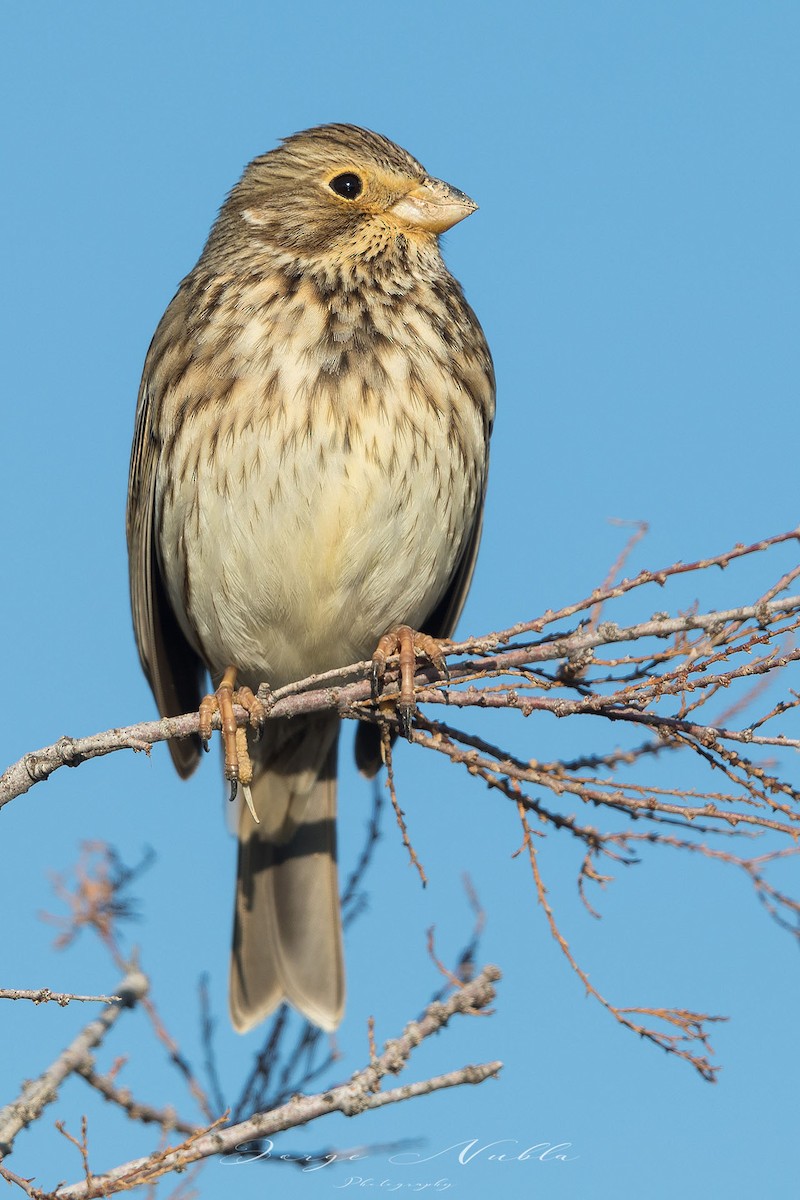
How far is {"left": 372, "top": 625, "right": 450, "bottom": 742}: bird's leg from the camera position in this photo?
13.4 feet

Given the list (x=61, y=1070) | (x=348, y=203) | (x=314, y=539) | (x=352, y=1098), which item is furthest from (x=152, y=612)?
(x=352, y=1098)

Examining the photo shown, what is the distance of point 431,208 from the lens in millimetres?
5145

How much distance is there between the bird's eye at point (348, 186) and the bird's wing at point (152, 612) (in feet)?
3.03

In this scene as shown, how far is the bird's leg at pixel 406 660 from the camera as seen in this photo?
13.4ft

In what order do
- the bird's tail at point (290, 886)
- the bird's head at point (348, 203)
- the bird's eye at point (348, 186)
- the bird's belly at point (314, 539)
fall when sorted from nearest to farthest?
the bird's belly at point (314, 539)
the bird's head at point (348, 203)
the bird's eye at point (348, 186)
the bird's tail at point (290, 886)

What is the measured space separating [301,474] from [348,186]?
1266 mm

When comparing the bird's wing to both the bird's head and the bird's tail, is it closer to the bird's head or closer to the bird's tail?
the bird's tail

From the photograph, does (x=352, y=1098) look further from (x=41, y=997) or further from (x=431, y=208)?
(x=431, y=208)

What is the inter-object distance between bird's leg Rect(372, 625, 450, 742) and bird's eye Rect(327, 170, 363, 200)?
1662 millimetres

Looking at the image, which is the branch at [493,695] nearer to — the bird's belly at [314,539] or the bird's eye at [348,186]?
the bird's belly at [314,539]

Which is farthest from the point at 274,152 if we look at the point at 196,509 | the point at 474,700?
the point at 474,700

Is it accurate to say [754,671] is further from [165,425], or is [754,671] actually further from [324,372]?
[165,425]

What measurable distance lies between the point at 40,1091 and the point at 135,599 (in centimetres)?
225

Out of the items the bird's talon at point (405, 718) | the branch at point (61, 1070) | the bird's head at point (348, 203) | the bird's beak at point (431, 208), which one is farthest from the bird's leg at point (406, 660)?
the bird's beak at point (431, 208)
